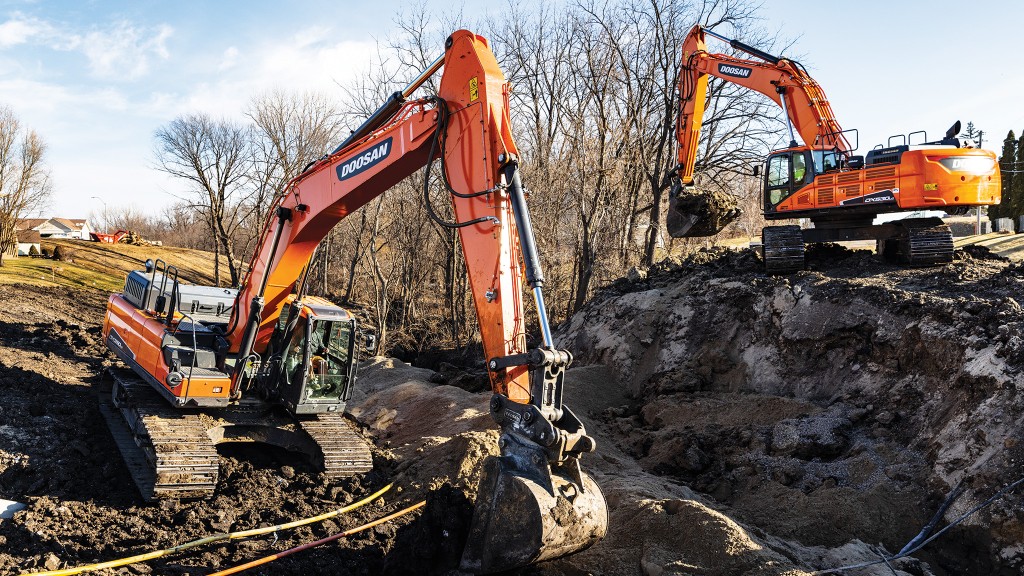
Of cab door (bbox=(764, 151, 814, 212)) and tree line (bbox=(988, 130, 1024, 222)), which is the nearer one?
cab door (bbox=(764, 151, 814, 212))

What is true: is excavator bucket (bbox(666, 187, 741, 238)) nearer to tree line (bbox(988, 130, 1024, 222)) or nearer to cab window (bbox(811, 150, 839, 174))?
cab window (bbox(811, 150, 839, 174))

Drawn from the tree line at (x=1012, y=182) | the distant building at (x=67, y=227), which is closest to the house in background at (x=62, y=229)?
the distant building at (x=67, y=227)

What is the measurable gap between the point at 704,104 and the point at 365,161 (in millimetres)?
8763

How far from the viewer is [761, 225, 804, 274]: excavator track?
39.5ft

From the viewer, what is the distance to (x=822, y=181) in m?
12.9

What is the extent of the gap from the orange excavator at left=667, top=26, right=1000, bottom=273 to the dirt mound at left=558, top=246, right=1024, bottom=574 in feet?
1.95

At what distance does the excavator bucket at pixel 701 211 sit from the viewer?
12016 millimetres

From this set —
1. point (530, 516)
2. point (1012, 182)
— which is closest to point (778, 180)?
point (530, 516)

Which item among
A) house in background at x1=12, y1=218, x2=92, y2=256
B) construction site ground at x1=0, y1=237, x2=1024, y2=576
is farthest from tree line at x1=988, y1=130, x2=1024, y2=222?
house in background at x1=12, y1=218, x2=92, y2=256

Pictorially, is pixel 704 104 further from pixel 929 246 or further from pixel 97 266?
pixel 97 266

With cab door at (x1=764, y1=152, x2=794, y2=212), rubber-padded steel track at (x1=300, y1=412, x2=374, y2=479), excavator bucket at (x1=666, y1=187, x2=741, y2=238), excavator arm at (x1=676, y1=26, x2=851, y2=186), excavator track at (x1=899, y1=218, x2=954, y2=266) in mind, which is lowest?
rubber-padded steel track at (x1=300, y1=412, x2=374, y2=479)

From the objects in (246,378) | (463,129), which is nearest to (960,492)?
(463,129)

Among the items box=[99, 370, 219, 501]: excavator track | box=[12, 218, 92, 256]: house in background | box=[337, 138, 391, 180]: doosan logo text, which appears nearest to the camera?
box=[337, 138, 391, 180]: doosan logo text

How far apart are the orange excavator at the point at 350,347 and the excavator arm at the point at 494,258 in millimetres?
13
